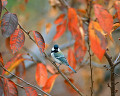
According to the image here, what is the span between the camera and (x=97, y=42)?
70 centimetres

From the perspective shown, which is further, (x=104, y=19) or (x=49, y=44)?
(x=49, y=44)

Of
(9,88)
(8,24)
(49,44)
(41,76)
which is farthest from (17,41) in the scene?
(49,44)

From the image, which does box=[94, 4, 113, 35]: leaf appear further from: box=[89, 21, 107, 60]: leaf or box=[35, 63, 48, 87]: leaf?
box=[35, 63, 48, 87]: leaf

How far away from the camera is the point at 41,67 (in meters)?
1.04

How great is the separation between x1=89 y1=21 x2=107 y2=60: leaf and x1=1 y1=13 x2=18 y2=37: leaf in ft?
1.00

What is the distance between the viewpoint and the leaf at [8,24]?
1.96ft

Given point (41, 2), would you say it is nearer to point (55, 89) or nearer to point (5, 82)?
point (55, 89)

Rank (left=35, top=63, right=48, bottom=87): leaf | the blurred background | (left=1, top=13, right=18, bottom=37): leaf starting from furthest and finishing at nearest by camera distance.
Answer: the blurred background
(left=35, top=63, right=48, bottom=87): leaf
(left=1, top=13, right=18, bottom=37): leaf

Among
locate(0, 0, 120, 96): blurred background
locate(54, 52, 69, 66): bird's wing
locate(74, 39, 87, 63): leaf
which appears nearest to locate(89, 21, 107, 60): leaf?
locate(74, 39, 87, 63): leaf

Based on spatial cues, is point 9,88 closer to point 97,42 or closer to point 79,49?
point 97,42

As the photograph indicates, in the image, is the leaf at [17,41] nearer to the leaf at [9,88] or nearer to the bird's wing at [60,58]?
the leaf at [9,88]

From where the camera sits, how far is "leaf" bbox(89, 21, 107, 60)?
657 millimetres

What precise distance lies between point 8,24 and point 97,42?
336 mm

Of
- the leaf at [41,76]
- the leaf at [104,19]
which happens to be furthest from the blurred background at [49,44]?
the leaf at [104,19]
